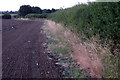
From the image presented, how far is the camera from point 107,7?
11.2 meters

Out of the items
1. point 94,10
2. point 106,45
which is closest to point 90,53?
point 106,45

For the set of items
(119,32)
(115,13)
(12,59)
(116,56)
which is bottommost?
(12,59)

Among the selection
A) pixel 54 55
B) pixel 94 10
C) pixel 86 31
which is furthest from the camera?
pixel 86 31

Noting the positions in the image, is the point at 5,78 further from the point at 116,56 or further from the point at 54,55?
the point at 54,55

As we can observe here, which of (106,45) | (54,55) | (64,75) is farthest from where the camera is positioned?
(54,55)

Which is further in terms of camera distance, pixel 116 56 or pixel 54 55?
pixel 54 55

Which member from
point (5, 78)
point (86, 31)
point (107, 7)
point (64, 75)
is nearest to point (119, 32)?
point (107, 7)

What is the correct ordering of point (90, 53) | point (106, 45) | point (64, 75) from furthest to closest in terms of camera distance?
point (90, 53) < point (106, 45) < point (64, 75)

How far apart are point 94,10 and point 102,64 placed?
478 cm

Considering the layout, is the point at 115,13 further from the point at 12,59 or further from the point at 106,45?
the point at 12,59

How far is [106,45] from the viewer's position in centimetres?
1038

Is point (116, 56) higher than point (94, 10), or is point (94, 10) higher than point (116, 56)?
point (94, 10)

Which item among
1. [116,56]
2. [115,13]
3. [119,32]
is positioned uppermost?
[115,13]

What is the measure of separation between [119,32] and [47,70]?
2930 millimetres
